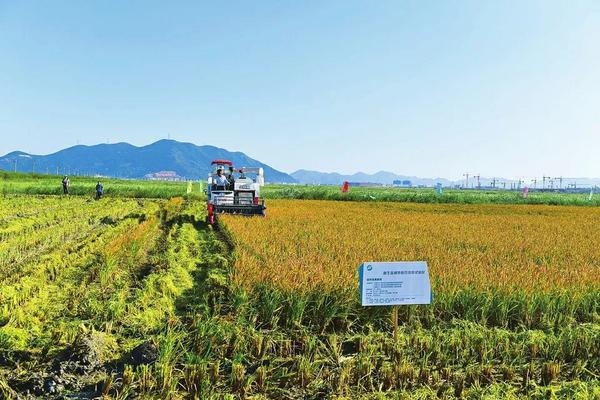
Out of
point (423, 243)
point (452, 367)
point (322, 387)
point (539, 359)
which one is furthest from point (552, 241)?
point (322, 387)

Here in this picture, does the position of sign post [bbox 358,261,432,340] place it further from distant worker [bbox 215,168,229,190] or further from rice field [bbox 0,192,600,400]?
distant worker [bbox 215,168,229,190]

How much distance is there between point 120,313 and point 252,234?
5.99 metres

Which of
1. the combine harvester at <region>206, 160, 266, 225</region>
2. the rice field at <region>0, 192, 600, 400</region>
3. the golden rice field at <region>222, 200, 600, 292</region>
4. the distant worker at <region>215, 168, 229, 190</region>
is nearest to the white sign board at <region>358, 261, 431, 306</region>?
the rice field at <region>0, 192, 600, 400</region>

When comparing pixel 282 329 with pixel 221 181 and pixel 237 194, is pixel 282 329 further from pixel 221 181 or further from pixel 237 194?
pixel 221 181

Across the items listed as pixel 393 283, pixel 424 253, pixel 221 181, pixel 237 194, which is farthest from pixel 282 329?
pixel 221 181

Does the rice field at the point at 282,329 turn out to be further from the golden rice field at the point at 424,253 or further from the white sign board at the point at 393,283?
the white sign board at the point at 393,283

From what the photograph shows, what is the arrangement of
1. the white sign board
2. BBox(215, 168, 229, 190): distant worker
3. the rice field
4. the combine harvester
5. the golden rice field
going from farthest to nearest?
BBox(215, 168, 229, 190): distant worker, the combine harvester, the golden rice field, the white sign board, the rice field

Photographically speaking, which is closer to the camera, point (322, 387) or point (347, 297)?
point (322, 387)

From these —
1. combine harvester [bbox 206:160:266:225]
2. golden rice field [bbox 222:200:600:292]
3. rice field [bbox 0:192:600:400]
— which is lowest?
rice field [bbox 0:192:600:400]

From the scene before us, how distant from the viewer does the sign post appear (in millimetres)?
4938

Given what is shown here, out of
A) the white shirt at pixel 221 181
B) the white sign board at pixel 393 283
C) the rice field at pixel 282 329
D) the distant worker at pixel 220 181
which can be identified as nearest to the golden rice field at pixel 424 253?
the rice field at pixel 282 329

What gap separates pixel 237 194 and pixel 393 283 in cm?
1297

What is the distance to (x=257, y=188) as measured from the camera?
17859mm

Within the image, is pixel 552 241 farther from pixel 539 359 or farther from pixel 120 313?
pixel 120 313
